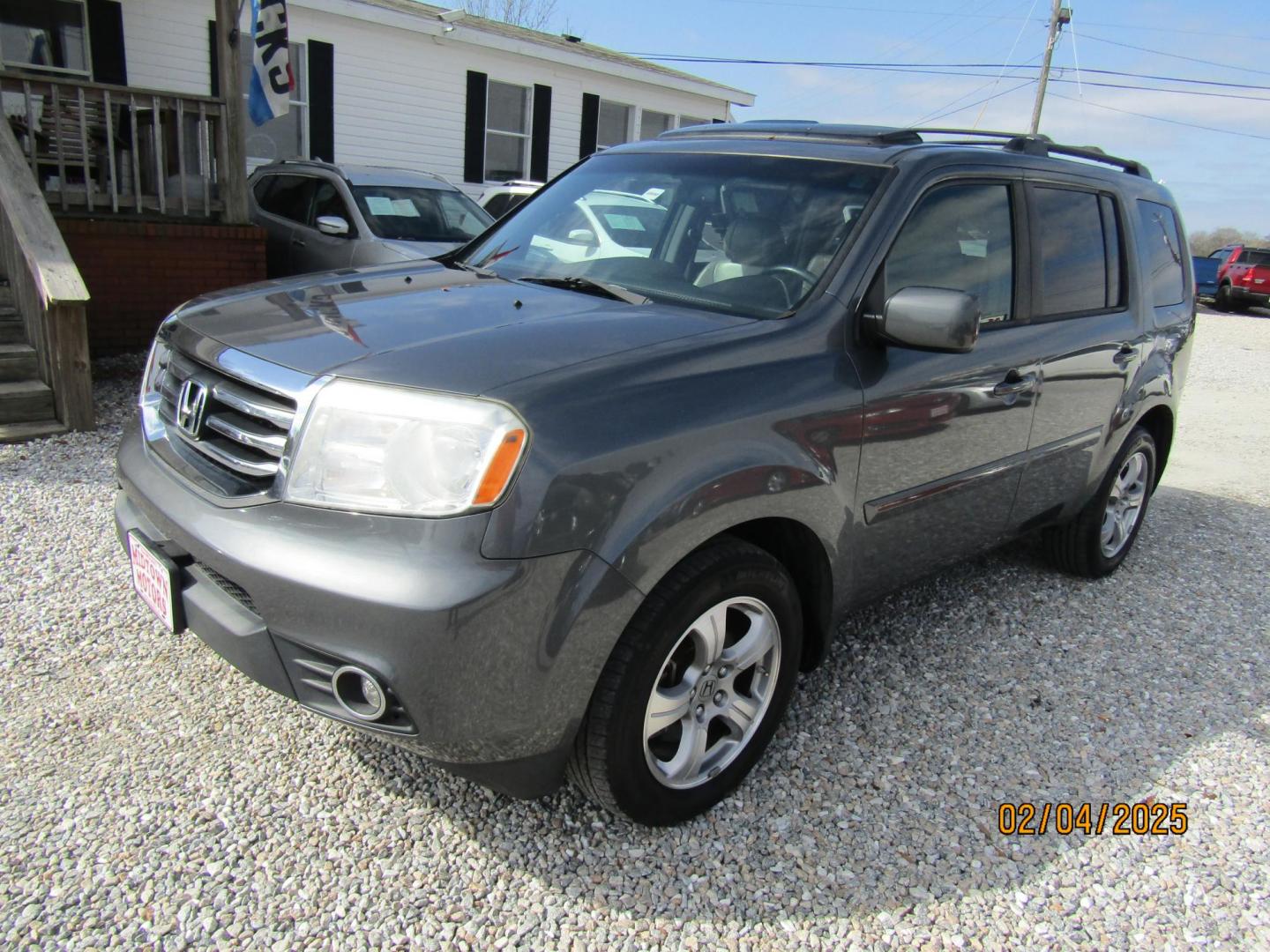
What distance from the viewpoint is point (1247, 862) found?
265cm

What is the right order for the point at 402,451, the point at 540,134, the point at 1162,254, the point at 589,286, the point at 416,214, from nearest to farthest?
1. the point at 402,451
2. the point at 589,286
3. the point at 1162,254
4. the point at 416,214
5. the point at 540,134

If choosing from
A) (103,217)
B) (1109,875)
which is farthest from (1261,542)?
(103,217)

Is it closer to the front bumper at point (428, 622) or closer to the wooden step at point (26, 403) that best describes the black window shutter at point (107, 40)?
the wooden step at point (26, 403)

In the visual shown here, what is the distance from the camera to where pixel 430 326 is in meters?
2.51

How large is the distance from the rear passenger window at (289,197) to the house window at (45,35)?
114 inches

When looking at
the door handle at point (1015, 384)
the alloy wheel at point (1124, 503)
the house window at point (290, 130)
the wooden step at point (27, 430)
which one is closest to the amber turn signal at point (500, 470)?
the door handle at point (1015, 384)

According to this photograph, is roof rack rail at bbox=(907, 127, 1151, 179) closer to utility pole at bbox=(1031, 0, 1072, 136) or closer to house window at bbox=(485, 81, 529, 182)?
house window at bbox=(485, 81, 529, 182)

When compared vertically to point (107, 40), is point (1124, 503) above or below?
below

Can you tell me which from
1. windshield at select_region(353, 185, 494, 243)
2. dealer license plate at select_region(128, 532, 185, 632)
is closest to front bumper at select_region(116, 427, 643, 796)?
dealer license plate at select_region(128, 532, 185, 632)

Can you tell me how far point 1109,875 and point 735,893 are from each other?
1.05 meters

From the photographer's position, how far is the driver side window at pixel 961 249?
2998 millimetres

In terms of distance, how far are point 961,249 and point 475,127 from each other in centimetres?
1263

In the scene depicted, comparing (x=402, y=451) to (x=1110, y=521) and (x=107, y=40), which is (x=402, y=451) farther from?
(x=107, y=40)
